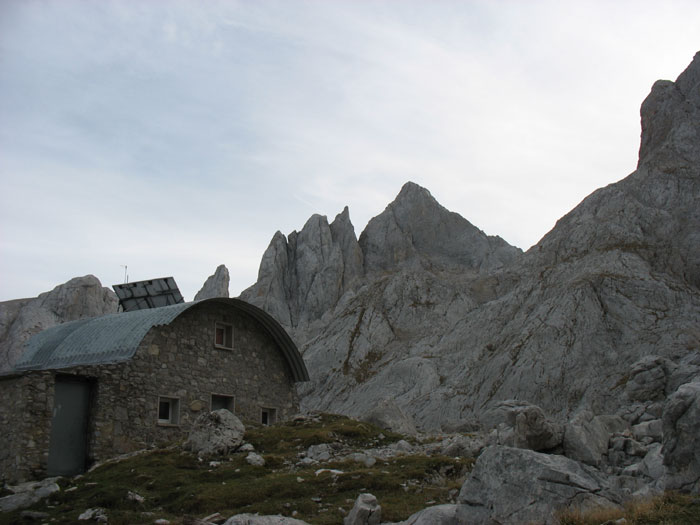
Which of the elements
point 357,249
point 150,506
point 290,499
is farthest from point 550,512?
point 357,249

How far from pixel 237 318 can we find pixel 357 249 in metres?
101

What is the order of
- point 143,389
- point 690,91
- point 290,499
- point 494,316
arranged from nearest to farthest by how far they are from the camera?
point 290,499 → point 143,389 → point 494,316 → point 690,91

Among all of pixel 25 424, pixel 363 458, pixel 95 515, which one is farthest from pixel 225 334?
pixel 95 515

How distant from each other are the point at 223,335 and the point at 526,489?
875 inches

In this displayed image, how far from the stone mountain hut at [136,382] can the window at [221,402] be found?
6 cm

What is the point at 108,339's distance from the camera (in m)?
29.5

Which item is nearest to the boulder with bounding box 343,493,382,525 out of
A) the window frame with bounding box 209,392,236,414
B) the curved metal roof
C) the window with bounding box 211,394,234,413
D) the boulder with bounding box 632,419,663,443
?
the boulder with bounding box 632,419,663,443

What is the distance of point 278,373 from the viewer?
33.9 meters

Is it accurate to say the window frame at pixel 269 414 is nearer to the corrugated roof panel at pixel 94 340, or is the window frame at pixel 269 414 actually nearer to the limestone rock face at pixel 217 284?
the corrugated roof panel at pixel 94 340

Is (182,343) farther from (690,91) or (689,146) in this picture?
(690,91)

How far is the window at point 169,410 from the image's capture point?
28672mm

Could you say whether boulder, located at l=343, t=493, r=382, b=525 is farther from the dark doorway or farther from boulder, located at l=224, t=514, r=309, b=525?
the dark doorway

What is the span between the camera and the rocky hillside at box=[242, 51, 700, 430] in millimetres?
60469

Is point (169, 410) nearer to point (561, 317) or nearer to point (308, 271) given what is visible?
point (561, 317)
